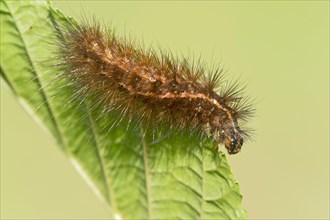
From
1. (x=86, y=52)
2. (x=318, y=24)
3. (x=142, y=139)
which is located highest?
(x=318, y=24)

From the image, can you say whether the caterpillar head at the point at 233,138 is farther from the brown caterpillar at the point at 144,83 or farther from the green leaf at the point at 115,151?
the green leaf at the point at 115,151

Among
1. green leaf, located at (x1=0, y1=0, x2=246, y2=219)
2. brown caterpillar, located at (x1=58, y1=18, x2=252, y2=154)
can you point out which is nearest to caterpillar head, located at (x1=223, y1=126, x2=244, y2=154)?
brown caterpillar, located at (x1=58, y1=18, x2=252, y2=154)

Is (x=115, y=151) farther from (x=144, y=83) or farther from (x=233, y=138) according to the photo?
(x=233, y=138)

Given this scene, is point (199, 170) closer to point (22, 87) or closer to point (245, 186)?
point (22, 87)

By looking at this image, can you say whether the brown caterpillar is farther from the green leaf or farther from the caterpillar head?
the green leaf

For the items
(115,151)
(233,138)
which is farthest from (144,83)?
(233,138)

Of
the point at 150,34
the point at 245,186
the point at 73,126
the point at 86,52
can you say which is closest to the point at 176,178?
the point at 73,126

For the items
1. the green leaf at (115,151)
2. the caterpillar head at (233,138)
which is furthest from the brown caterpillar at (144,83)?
the green leaf at (115,151)
